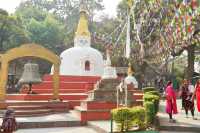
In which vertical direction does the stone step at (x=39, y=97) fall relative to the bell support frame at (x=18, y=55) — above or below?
below

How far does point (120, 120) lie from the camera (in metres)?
11.2

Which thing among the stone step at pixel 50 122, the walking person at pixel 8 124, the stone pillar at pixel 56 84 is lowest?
the stone step at pixel 50 122

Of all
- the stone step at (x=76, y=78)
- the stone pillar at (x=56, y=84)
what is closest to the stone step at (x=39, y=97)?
the stone pillar at (x=56, y=84)

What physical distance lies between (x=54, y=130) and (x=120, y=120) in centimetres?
316

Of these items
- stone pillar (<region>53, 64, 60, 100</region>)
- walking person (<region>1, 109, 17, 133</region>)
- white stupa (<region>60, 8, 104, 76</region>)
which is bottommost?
walking person (<region>1, 109, 17, 133</region>)

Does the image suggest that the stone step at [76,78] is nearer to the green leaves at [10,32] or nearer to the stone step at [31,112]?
the stone step at [31,112]

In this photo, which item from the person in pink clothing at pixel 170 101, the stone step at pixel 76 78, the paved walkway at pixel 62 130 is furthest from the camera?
the stone step at pixel 76 78

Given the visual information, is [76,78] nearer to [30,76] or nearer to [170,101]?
[30,76]

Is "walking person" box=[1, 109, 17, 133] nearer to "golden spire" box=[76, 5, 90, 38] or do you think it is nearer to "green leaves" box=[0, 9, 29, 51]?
"golden spire" box=[76, 5, 90, 38]

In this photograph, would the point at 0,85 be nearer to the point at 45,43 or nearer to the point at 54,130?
the point at 54,130

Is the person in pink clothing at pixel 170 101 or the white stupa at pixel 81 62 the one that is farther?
the white stupa at pixel 81 62

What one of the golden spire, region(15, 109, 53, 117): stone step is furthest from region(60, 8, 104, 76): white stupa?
region(15, 109, 53, 117): stone step

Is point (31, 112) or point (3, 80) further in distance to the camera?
point (3, 80)

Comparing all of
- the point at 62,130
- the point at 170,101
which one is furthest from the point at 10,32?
the point at 170,101
